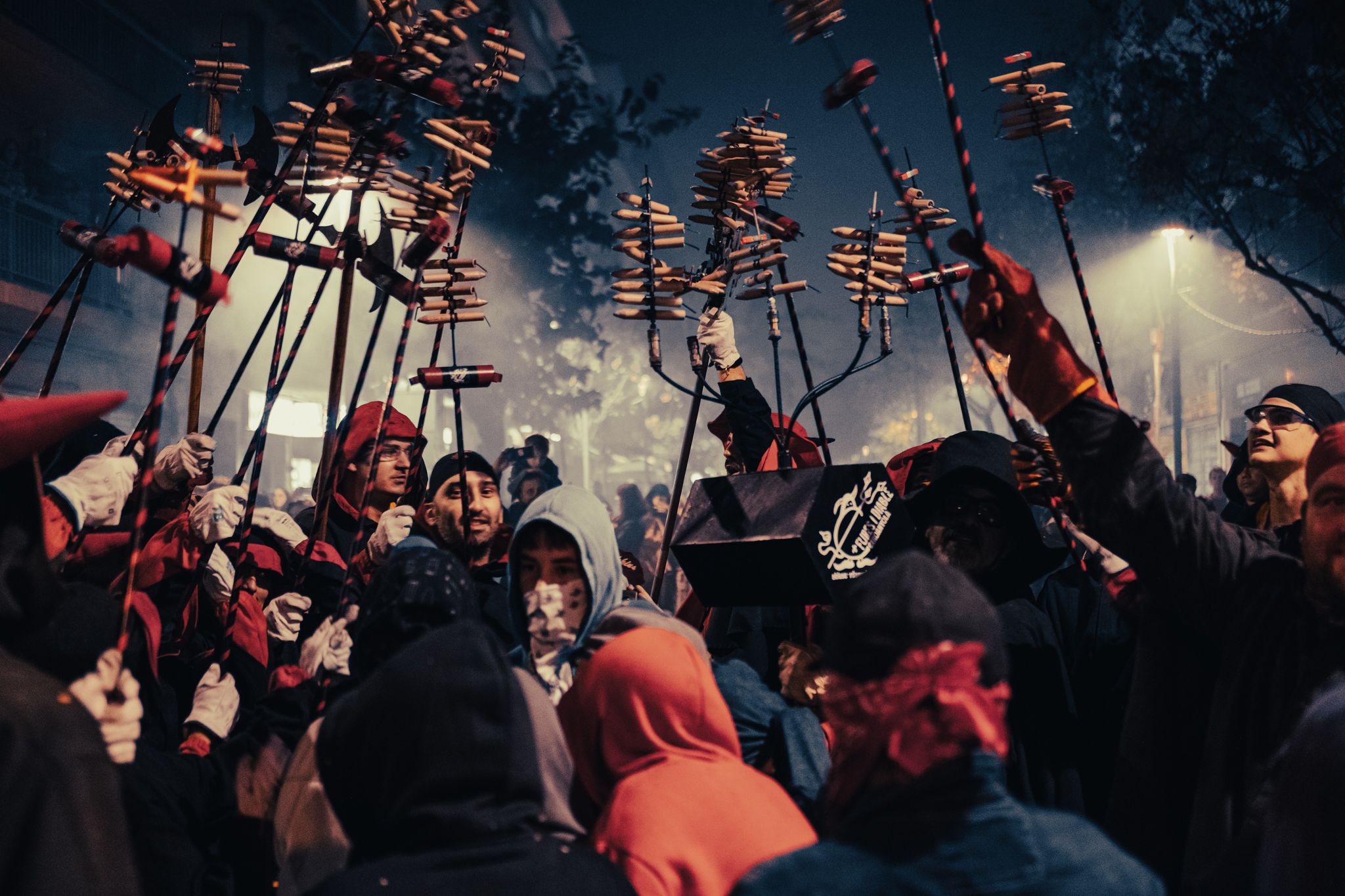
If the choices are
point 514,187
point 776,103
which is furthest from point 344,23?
point 776,103

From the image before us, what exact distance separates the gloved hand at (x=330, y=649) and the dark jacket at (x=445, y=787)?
0.98 metres

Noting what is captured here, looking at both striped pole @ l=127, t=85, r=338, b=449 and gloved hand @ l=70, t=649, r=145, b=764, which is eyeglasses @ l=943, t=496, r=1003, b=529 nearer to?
striped pole @ l=127, t=85, r=338, b=449

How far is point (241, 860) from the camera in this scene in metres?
2.73

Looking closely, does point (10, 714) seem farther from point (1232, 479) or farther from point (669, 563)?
point (669, 563)

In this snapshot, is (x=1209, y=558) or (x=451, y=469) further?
(x=451, y=469)

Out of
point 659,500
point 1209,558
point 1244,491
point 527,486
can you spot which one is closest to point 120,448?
point 1209,558

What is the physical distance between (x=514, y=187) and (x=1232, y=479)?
12767 millimetres

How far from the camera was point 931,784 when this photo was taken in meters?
1.46

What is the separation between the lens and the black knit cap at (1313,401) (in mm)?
3279

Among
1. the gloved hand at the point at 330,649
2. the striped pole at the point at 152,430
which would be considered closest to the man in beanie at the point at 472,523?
the gloved hand at the point at 330,649

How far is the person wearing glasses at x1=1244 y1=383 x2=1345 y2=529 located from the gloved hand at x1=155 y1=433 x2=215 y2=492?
3023 mm

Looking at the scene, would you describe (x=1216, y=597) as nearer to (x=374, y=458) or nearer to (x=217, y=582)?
(x=374, y=458)

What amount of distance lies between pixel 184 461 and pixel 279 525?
1.64 feet

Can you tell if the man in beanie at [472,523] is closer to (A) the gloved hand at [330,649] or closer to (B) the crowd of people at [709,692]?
(B) the crowd of people at [709,692]
